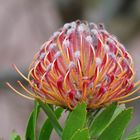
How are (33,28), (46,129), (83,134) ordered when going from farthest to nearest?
1. (33,28)
2. (46,129)
3. (83,134)

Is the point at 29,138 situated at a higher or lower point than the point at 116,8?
lower

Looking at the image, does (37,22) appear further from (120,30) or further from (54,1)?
(120,30)

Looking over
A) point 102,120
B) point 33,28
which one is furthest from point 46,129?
point 33,28

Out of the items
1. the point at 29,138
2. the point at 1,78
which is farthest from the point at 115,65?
the point at 1,78

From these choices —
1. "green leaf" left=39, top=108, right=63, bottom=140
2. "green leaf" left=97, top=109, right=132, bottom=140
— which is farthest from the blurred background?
"green leaf" left=97, top=109, right=132, bottom=140

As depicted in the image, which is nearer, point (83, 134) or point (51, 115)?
point (83, 134)

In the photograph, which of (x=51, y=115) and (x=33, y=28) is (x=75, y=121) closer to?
(x=51, y=115)
